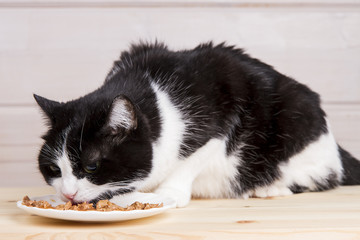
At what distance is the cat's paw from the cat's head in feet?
1.41

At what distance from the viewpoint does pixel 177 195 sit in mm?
1326

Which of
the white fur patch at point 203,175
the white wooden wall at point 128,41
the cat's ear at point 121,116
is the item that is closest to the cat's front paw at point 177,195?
the white fur patch at point 203,175

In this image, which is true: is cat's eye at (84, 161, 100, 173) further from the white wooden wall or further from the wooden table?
the white wooden wall

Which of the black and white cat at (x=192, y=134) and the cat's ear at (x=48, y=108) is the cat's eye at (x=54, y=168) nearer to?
the black and white cat at (x=192, y=134)

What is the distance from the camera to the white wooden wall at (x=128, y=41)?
200 cm

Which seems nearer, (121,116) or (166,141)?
(121,116)

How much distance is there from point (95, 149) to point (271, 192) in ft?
1.95

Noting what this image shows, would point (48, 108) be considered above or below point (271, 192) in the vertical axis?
above

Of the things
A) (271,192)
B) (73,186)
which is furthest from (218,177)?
(73,186)

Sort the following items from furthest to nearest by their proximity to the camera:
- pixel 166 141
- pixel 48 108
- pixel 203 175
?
pixel 203 175 → pixel 166 141 → pixel 48 108

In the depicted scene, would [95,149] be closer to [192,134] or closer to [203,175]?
[192,134]

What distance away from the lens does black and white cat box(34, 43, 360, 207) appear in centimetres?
114

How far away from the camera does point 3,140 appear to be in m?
2.04

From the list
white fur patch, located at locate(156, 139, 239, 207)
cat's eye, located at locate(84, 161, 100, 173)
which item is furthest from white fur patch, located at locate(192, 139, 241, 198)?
cat's eye, located at locate(84, 161, 100, 173)
